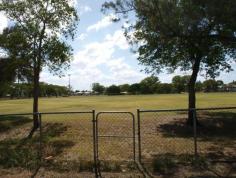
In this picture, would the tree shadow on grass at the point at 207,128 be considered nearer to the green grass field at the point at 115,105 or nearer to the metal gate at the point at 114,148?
the metal gate at the point at 114,148

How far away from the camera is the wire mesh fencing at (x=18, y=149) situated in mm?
12278

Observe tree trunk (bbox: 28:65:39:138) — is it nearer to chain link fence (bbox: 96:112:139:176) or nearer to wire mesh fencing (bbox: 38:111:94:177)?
wire mesh fencing (bbox: 38:111:94:177)

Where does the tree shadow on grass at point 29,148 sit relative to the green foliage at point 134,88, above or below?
below

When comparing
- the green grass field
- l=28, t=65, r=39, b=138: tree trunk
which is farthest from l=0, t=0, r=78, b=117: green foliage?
the green grass field

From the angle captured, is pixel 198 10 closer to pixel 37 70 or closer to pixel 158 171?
pixel 158 171

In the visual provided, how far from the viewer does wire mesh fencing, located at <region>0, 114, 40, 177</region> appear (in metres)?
12.3

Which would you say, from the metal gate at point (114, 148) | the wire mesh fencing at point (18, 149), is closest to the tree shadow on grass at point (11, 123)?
the wire mesh fencing at point (18, 149)

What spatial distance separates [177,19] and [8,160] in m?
8.00

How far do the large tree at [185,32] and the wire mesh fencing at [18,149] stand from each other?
6.83m

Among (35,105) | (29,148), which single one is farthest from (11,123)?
(29,148)

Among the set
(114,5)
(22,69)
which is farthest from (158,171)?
(22,69)

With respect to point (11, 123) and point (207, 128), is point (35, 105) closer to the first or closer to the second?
point (11, 123)

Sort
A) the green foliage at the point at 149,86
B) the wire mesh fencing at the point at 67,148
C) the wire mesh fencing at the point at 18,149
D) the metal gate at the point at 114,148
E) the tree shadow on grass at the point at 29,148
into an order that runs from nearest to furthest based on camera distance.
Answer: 1. the wire mesh fencing at the point at 67,148
2. the wire mesh fencing at the point at 18,149
3. the metal gate at the point at 114,148
4. the tree shadow on grass at the point at 29,148
5. the green foliage at the point at 149,86

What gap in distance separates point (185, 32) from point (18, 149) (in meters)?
7.77
